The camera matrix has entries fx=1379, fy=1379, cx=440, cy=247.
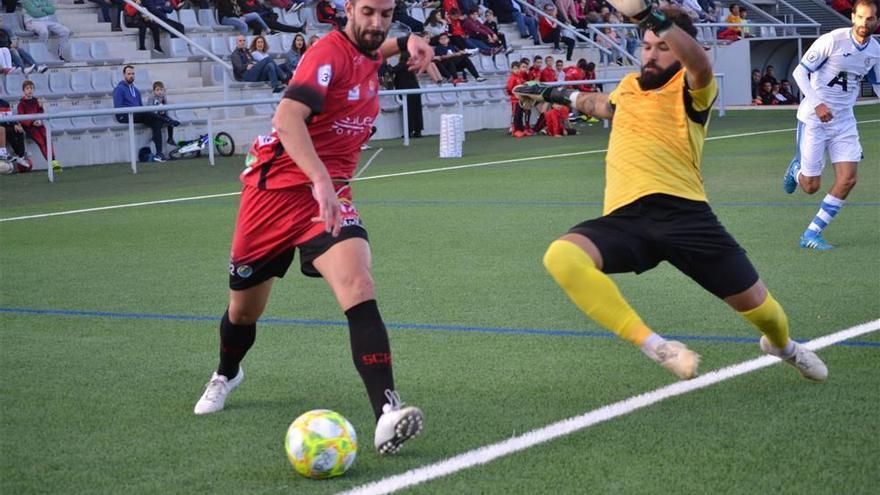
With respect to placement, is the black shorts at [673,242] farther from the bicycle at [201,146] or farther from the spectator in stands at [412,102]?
the spectator in stands at [412,102]

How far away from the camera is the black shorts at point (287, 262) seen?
5.54 m

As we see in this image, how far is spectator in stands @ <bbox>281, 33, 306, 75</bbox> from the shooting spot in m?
27.1

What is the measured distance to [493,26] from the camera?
34031 mm

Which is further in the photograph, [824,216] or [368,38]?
[824,216]

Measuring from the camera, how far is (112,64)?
26.3 m

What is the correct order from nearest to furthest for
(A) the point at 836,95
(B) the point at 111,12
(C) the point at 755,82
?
(A) the point at 836,95 → (B) the point at 111,12 → (C) the point at 755,82

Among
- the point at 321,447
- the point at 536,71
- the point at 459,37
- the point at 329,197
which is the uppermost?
the point at 329,197

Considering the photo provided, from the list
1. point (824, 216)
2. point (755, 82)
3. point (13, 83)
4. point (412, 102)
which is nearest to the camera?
point (824, 216)

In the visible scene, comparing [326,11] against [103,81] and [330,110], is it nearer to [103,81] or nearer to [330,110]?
[103,81]

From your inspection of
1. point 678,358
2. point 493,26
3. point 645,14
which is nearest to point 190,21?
point 493,26

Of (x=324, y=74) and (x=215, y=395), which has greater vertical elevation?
(x=324, y=74)

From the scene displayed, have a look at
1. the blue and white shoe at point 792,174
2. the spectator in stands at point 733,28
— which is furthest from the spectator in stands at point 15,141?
the spectator in stands at point 733,28

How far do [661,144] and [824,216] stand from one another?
18.3ft

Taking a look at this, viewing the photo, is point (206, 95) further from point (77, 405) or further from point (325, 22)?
point (77, 405)
